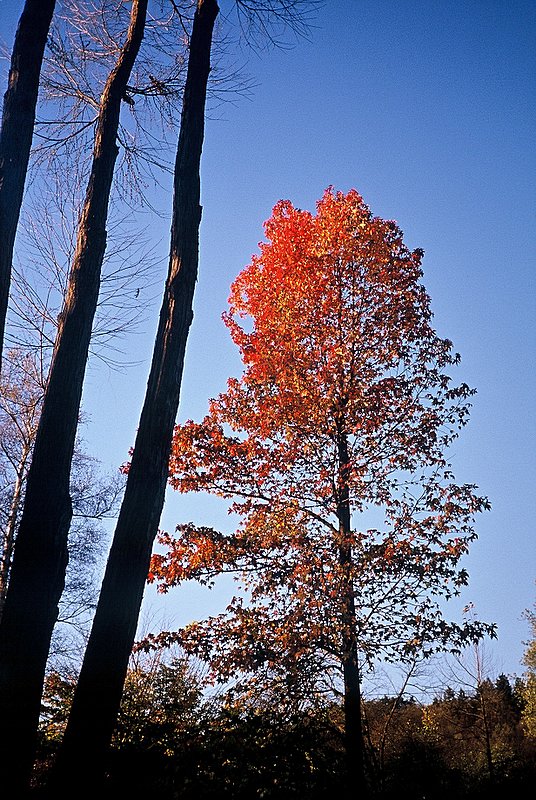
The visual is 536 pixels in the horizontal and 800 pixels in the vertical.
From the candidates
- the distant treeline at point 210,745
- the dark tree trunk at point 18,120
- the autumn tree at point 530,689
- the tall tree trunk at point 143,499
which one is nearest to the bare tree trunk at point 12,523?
the distant treeline at point 210,745

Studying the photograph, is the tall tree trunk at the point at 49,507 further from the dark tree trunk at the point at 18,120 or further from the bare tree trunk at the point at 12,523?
the bare tree trunk at the point at 12,523

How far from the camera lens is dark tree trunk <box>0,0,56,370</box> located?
191 inches

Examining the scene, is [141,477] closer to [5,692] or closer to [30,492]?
[30,492]

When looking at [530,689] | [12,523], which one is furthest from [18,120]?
[530,689]

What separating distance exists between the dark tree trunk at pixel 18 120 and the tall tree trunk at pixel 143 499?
4.25 feet

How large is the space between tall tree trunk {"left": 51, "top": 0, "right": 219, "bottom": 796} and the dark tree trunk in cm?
129

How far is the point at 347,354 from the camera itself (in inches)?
379

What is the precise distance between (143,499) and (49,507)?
697 mm

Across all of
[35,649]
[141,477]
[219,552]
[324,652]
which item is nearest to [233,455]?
[219,552]

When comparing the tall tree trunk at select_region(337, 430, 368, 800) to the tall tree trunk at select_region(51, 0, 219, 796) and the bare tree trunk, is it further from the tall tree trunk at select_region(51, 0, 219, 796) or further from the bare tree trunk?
the bare tree trunk

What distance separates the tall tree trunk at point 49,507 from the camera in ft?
13.8

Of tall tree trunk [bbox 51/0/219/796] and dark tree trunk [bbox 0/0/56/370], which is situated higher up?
dark tree trunk [bbox 0/0/56/370]

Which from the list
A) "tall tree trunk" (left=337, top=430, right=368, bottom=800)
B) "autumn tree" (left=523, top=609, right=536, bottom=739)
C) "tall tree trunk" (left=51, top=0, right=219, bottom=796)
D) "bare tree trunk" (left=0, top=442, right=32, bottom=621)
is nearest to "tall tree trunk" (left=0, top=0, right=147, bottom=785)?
"tall tree trunk" (left=51, top=0, right=219, bottom=796)

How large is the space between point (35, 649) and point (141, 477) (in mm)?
1373
